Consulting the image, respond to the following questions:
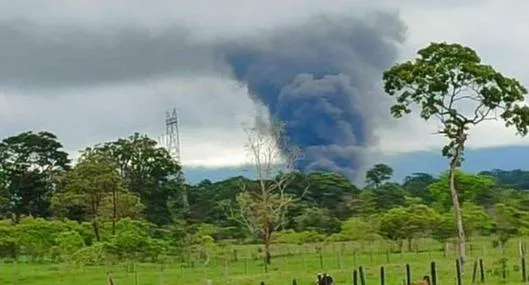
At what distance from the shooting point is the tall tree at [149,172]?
95.0m

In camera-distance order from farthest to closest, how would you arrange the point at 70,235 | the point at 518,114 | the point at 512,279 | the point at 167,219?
the point at 167,219
the point at 70,235
the point at 518,114
the point at 512,279

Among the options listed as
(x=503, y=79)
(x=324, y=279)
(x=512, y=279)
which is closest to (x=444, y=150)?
(x=503, y=79)

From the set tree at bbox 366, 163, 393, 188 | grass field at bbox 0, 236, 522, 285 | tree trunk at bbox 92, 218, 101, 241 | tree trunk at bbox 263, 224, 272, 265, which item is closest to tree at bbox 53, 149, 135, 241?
tree trunk at bbox 92, 218, 101, 241

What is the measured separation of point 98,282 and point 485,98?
75.7 feet

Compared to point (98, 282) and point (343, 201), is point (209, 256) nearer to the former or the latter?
point (98, 282)

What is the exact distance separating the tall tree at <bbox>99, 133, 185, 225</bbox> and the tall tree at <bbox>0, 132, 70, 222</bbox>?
688cm

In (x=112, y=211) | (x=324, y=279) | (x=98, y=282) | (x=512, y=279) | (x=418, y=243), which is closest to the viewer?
(x=324, y=279)

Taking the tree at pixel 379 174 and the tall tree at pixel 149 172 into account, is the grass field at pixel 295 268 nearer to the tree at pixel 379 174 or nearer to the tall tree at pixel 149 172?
the tall tree at pixel 149 172

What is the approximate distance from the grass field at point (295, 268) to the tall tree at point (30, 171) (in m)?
25.6

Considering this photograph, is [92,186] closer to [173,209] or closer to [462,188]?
[173,209]

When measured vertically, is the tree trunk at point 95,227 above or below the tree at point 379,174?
below

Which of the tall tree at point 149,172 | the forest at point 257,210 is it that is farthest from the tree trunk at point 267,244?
the tall tree at point 149,172

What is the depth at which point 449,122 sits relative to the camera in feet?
139

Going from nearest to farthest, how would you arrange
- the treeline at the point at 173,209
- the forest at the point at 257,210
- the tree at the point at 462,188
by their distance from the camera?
the forest at the point at 257,210 < the treeline at the point at 173,209 < the tree at the point at 462,188
